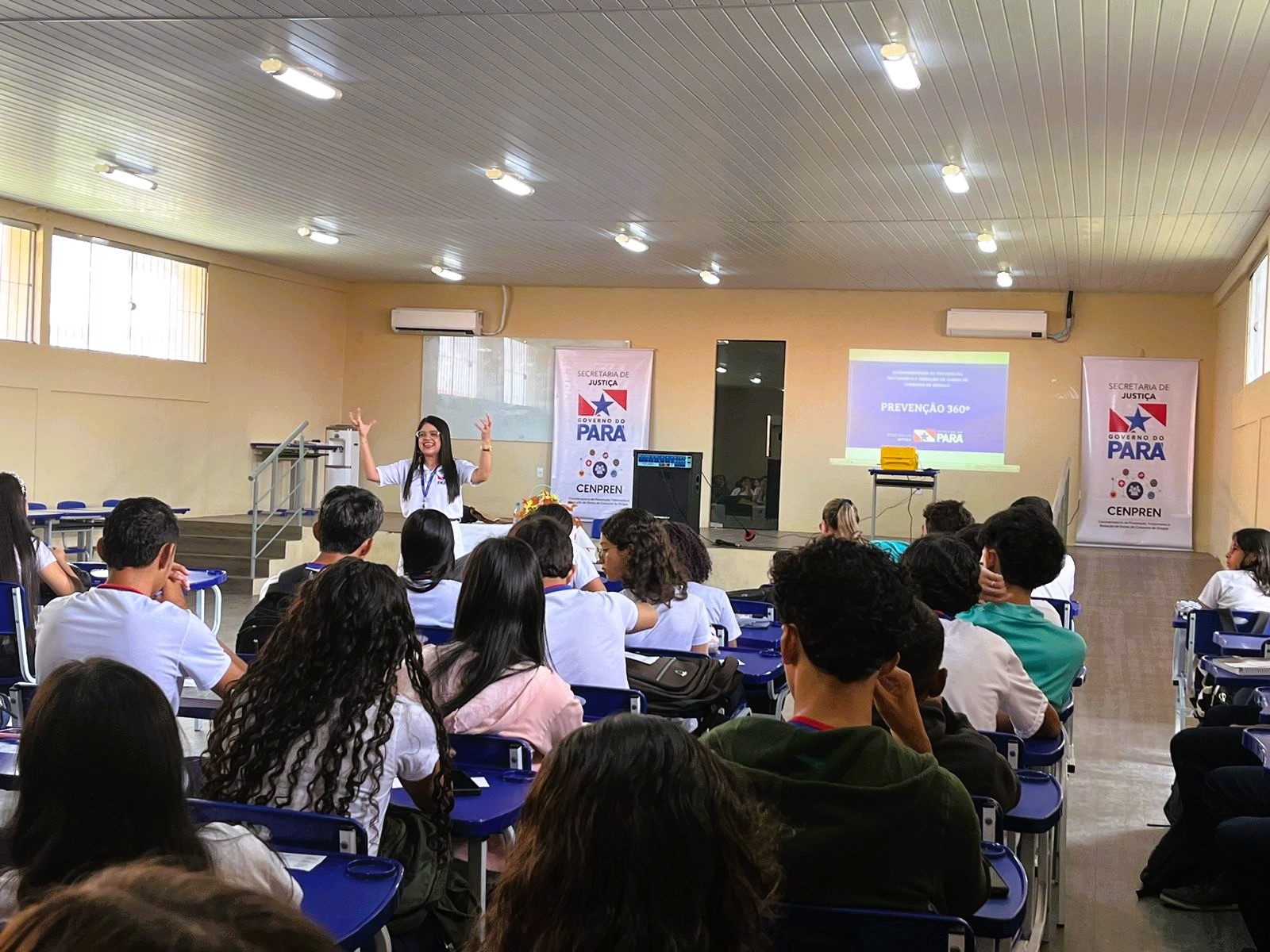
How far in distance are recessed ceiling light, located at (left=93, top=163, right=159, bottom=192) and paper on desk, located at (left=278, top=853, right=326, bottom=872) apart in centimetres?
803

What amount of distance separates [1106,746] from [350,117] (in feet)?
18.4

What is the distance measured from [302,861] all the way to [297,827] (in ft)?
0.18

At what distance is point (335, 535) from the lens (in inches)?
155

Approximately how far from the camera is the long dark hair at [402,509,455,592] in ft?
13.3

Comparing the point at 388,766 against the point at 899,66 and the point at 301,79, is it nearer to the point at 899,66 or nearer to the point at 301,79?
the point at 899,66

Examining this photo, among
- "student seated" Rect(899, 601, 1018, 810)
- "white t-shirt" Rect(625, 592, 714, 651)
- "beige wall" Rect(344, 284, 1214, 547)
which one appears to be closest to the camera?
"student seated" Rect(899, 601, 1018, 810)

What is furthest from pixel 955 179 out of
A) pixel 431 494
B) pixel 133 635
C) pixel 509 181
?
pixel 133 635

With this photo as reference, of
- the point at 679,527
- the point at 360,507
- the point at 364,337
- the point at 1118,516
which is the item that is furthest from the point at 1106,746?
the point at 364,337

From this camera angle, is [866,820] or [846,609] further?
[846,609]

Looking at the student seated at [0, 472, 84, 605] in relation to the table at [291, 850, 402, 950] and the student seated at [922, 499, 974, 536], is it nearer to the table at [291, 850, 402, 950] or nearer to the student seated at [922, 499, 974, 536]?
the table at [291, 850, 402, 950]

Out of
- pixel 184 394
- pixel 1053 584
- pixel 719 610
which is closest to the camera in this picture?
pixel 719 610

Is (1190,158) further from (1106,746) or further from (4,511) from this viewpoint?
(4,511)

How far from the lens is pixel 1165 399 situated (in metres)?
12.6

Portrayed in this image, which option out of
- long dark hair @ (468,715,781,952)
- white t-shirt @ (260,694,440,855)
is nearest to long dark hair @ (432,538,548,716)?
white t-shirt @ (260,694,440,855)
